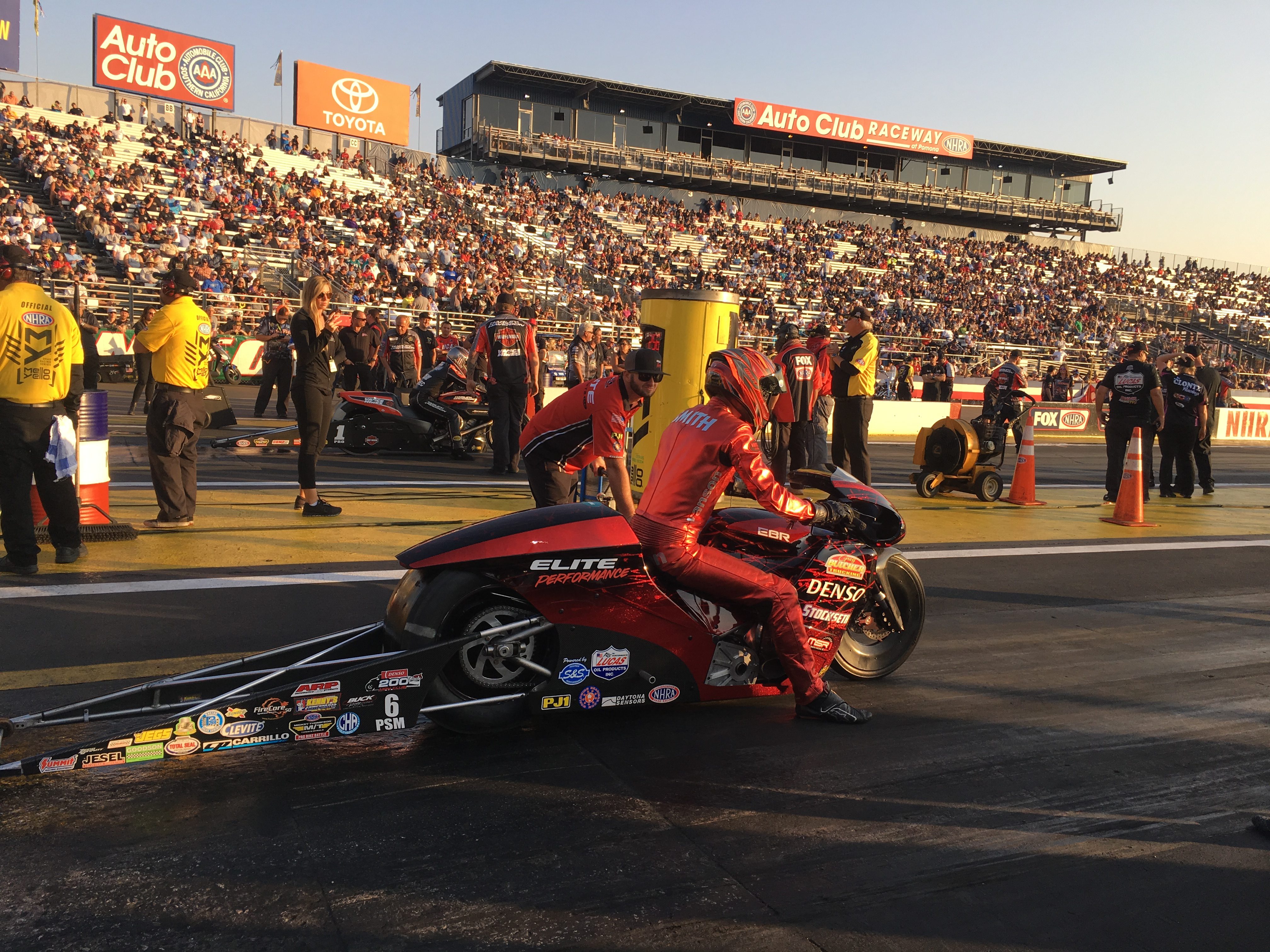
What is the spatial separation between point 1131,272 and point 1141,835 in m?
62.6

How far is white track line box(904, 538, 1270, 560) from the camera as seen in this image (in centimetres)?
860

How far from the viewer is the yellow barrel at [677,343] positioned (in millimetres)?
10211

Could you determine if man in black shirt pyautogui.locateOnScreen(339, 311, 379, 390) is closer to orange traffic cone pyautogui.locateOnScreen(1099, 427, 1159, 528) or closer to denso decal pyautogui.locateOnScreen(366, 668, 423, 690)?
orange traffic cone pyautogui.locateOnScreen(1099, 427, 1159, 528)

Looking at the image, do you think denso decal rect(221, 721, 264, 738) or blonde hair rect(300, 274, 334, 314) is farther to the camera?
blonde hair rect(300, 274, 334, 314)

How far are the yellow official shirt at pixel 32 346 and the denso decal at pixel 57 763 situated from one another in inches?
147

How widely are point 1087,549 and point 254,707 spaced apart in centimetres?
816

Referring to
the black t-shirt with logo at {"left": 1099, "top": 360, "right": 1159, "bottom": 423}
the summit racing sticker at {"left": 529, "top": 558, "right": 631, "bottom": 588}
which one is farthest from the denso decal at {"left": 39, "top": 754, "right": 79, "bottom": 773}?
the black t-shirt with logo at {"left": 1099, "top": 360, "right": 1159, "bottom": 423}

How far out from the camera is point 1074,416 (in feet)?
84.8

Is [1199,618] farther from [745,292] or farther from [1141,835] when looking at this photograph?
[745,292]

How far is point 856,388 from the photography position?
10883 mm

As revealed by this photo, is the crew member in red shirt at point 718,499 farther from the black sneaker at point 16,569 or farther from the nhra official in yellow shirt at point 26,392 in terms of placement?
the black sneaker at point 16,569

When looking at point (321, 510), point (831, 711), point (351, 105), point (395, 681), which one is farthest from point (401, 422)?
point (351, 105)

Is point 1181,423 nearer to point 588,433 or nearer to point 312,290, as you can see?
point 588,433

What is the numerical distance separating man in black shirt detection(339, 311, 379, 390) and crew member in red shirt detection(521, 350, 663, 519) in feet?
32.7
